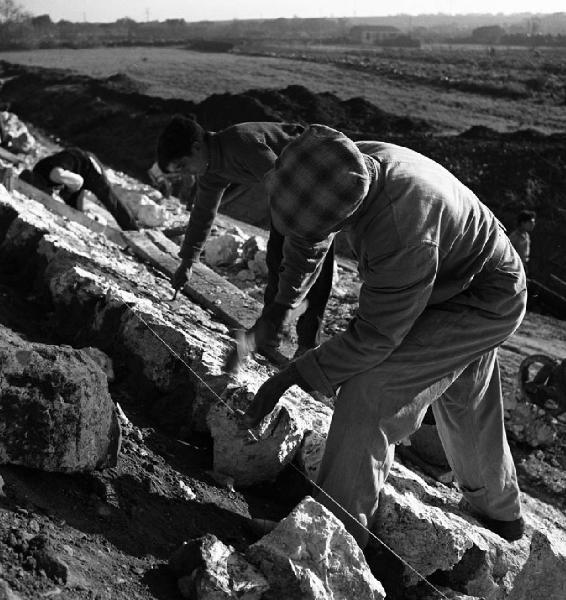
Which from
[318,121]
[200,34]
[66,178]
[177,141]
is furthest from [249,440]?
[200,34]

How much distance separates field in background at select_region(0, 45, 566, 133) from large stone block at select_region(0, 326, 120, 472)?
15.3 m

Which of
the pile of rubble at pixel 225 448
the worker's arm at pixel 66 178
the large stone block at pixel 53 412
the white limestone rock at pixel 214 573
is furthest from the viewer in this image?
the worker's arm at pixel 66 178

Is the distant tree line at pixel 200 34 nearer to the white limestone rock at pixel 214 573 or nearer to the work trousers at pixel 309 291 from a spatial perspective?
the work trousers at pixel 309 291

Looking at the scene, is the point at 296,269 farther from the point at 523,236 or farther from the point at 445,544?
the point at 523,236

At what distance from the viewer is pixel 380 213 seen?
7.39 ft

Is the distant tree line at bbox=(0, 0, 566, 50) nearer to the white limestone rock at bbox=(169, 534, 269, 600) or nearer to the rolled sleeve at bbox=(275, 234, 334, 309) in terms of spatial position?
the rolled sleeve at bbox=(275, 234, 334, 309)

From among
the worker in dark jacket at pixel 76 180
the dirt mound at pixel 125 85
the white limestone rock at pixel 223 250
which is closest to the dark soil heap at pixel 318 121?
the dirt mound at pixel 125 85

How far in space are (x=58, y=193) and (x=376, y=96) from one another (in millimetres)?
16985

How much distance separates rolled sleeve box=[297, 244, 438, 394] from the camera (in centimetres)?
227

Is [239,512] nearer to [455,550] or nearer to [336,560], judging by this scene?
[336,560]

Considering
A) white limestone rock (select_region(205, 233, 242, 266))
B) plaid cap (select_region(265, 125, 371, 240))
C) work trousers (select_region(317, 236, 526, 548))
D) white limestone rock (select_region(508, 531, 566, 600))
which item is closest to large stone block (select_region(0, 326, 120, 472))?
work trousers (select_region(317, 236, 526, 548))

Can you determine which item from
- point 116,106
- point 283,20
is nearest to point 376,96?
point 116,106

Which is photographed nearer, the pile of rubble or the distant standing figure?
the pile of rubble

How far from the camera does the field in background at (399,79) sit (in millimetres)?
20531
